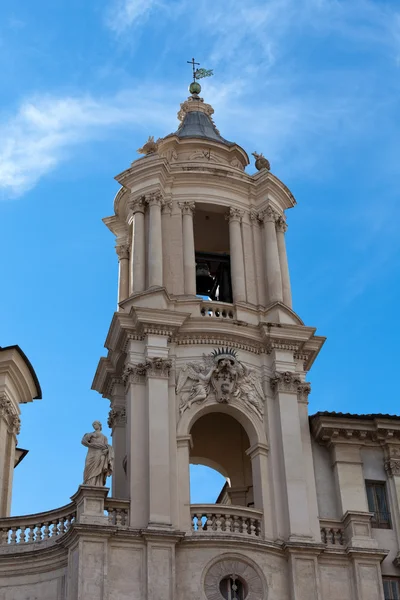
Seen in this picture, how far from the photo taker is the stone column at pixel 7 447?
28.1 meters

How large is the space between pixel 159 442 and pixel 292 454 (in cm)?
321

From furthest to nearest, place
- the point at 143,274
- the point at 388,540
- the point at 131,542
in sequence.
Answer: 1. the point at 143,274
2. the point at 388,540
3. the point at 131,542

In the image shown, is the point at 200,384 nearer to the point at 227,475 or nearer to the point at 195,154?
the point at 227,475

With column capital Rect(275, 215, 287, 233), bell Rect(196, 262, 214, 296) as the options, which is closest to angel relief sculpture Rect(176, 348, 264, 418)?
bell Rect(196, 262, 214, 296)

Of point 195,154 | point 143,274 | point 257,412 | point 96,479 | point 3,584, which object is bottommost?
point 3,584

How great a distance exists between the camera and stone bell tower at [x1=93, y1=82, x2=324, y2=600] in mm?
23703

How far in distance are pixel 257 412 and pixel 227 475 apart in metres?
4.03

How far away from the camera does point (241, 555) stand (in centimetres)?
2377

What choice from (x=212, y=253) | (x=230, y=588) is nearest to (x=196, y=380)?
(x=230, y=588)

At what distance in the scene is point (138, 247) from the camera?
2845cm

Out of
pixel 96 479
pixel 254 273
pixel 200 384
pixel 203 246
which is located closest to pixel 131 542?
pixel 96 479

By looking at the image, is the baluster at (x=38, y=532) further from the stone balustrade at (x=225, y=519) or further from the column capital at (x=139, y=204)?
the column capital at (x=139, y=204)

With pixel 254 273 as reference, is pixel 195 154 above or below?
above

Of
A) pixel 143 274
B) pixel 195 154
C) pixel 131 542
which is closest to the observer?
pixel 131 542
